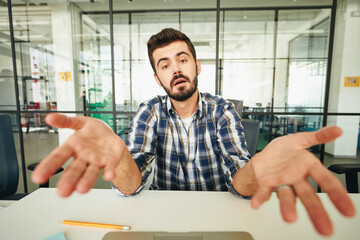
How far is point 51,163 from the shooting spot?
41 cm

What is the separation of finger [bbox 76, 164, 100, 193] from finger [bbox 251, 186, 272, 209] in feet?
1.16

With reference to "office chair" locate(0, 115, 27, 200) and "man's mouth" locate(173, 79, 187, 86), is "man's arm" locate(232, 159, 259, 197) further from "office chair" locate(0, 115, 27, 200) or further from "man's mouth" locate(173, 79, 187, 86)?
"office chair" locate(0, 115, 27, 200)

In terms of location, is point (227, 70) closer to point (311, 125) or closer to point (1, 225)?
point (311, 125)

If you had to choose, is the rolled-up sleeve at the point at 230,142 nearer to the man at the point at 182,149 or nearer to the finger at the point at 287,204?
the man at the point at 182,149

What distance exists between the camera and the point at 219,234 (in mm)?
572

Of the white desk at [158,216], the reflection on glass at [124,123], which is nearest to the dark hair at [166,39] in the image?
the white desk at [158,216]

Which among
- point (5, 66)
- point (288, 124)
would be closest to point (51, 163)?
point (288, 124)

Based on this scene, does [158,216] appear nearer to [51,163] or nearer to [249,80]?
[51,163]

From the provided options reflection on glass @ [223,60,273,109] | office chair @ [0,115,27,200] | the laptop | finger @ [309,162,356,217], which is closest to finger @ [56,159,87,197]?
the laptop

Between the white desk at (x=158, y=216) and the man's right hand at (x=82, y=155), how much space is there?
0.27 m

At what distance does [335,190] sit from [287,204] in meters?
0.09

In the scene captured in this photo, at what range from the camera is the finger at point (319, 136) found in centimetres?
41

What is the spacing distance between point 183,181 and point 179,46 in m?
0.95

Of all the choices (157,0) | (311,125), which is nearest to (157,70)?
(157,0)
